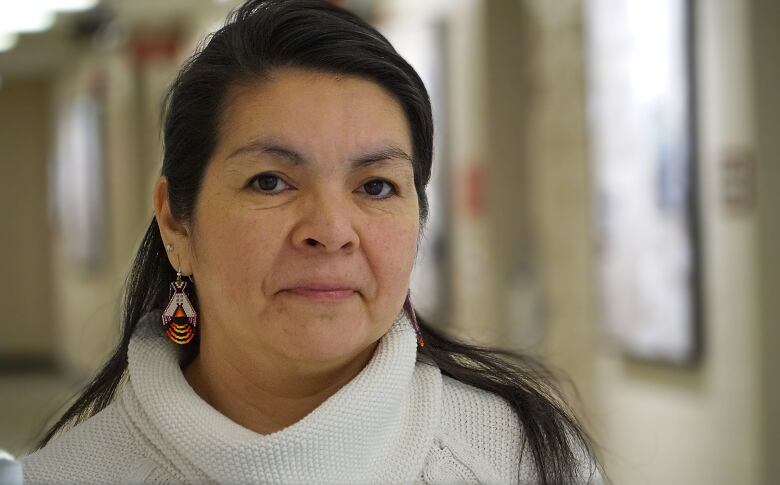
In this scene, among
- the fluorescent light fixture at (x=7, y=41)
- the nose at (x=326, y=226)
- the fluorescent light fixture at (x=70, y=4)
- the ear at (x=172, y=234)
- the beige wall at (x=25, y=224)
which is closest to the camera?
the nose at (x=326, y=226)

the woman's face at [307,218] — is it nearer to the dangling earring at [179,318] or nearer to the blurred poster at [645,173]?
the dangling earring at [179,318]

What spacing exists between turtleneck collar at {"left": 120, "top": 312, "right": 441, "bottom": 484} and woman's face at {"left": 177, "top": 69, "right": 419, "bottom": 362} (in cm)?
7

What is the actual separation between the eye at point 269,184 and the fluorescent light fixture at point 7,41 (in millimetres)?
9813

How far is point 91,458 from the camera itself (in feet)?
5.35

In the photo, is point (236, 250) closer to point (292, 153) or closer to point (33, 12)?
point (292, 153)

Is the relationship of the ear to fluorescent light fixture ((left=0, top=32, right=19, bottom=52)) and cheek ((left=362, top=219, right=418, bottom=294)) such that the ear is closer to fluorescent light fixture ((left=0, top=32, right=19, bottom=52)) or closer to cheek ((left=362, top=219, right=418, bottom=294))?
cheek ((left=362, top=219, right=418, bottom=294))

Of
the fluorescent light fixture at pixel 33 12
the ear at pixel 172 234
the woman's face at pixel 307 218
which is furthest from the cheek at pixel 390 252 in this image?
the fluorescent light fixture at pixel 33 12

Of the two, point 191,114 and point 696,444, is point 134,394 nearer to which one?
point 191,114

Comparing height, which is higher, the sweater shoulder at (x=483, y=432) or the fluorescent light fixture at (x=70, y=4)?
the fluorescent light fixture at (x=70, y=4)

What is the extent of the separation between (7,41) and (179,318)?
10.6m

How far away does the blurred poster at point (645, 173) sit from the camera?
13.4 ft

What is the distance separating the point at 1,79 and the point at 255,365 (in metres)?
14.2

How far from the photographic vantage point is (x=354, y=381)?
61.9 inches

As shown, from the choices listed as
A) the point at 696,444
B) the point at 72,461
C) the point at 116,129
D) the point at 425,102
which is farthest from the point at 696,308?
the point at 116,129
